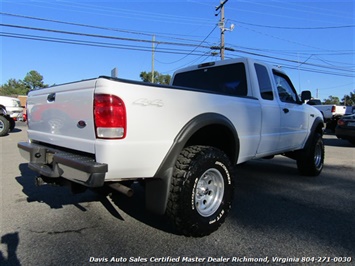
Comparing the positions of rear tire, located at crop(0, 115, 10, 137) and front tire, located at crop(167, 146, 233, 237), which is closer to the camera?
front tire, located at crop(167, 146, 233, 237)

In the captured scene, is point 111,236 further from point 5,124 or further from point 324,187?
point 5,124

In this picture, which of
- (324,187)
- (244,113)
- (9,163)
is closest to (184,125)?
(244,113)

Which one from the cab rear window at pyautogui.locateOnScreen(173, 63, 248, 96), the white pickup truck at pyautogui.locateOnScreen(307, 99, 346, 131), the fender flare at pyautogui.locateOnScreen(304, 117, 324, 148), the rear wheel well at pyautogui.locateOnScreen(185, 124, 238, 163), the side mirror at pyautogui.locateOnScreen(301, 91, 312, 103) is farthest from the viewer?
the white pickup truck at pyautogui.locateOnScreen(307, 99, 346, 131)

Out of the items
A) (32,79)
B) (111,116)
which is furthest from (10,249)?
(32,79)

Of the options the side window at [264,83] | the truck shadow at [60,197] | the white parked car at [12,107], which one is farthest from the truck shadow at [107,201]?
the white parked car at [12,107]

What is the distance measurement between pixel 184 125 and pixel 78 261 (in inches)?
61.2

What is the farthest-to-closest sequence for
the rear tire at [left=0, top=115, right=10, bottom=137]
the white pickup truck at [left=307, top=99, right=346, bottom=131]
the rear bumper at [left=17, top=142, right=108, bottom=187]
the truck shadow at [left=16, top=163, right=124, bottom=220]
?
the white pickup truck at [left=307, top=99, right=346, bottom=131] < the rear tire at [left=0, top=115, right=10, bottom=137] < the truck shadow at [left=16, top=163, right=124, bottom=220] < the rear bumper at [left=17, top=142, right=108, bottom=187]

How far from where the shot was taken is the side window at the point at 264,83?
14.4 feet

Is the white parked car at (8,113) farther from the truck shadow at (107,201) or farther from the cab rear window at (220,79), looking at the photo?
the cab rear window at (220,79)

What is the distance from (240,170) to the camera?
21.1ft

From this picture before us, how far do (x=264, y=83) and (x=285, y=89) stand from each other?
83 cm

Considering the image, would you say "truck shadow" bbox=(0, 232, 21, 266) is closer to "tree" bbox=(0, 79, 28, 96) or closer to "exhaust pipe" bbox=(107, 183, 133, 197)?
Answer: "exhaust pipe" bbox=(107, 183, 133, 197)

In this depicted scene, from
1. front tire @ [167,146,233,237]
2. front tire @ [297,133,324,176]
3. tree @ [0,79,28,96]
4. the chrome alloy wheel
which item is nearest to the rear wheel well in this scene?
front tire @ [167,146,233,237]

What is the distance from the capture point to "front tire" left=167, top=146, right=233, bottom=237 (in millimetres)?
2766
